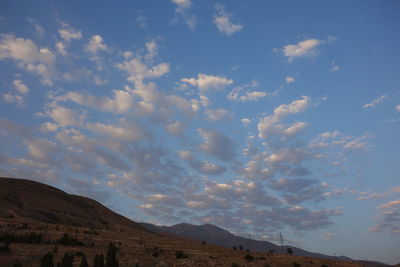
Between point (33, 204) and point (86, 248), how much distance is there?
39.2 m

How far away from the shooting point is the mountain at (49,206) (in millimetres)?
62013

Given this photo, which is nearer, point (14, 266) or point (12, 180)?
point (14, 266)

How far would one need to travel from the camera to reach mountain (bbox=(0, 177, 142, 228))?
62013mm

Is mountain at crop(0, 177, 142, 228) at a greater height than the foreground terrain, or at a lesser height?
greater

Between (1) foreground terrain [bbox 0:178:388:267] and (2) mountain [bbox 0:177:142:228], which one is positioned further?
(2) mountain [bbox 0:177:142:228]

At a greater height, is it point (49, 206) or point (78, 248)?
point (49, 206)

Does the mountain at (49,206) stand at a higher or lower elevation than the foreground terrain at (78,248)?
higher

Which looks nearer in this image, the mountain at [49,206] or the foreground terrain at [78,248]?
the foreground terrain at [78,248]

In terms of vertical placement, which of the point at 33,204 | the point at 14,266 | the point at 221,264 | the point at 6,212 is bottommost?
the point at 14,266

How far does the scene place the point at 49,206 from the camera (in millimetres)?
71562

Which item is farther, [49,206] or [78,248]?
[49,206]

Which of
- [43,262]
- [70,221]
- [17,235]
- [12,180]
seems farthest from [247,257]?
[12,180]

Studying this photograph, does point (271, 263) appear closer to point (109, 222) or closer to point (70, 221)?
point (70, 221)

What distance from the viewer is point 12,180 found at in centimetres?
7925
